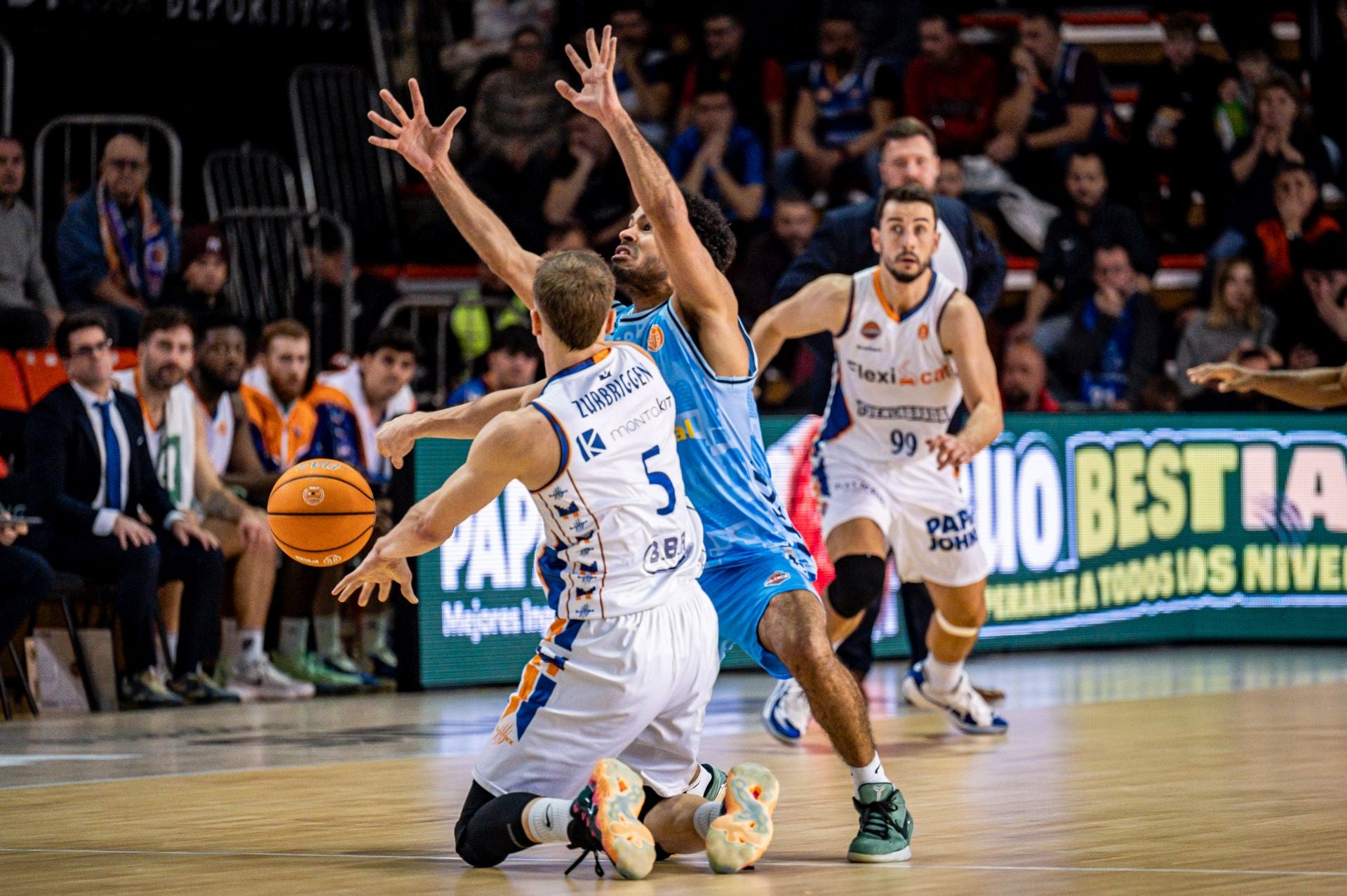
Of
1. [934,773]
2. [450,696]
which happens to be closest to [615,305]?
[934,773]

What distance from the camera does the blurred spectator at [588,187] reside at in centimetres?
1603

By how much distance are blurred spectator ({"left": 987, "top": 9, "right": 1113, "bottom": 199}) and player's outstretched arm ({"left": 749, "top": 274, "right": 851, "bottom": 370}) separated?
8.20 m

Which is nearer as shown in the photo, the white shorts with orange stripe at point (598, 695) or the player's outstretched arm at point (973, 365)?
the white shorts with orange stripe at point (598, 695)

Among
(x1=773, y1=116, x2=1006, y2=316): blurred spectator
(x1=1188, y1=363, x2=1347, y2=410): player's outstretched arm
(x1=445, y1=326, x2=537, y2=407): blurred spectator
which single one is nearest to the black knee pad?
(x1=1188, y1=363, x2=1347, y2=410): player's outstretched arm

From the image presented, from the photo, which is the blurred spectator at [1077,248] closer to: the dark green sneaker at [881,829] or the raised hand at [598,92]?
the raised hand at [598,92]

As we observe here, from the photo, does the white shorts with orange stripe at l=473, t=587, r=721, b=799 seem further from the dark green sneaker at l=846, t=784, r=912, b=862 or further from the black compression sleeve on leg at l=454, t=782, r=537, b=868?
the dark green sneaker at l=846, t=784, r=912, b=862

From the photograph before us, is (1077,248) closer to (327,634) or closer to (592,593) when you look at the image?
(327,634)

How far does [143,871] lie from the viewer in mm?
5504

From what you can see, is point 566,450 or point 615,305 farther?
point 615,305

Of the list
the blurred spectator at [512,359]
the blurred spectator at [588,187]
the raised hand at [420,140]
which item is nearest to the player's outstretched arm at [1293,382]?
the raised hand at [420,140]

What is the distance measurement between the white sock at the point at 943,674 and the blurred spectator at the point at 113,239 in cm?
612

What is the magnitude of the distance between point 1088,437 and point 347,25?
7935 mm

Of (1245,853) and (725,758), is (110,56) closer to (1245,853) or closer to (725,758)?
(725,758)

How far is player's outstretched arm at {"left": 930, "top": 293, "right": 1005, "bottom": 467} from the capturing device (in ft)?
26.9
